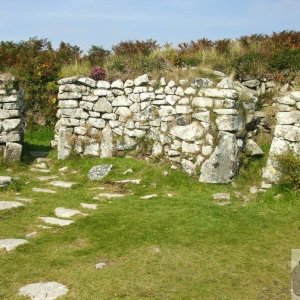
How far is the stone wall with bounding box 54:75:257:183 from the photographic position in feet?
34.6

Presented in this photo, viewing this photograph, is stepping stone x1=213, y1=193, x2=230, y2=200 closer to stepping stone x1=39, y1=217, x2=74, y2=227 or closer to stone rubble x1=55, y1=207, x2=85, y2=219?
stone rubble x1=55, y1=207, x2=85, y2=219

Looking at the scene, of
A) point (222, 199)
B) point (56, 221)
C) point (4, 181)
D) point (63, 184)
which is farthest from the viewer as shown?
point (63, 184)

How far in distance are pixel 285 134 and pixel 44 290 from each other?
6.38 meters

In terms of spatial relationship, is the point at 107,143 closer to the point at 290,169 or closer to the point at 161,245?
the point at 290,169

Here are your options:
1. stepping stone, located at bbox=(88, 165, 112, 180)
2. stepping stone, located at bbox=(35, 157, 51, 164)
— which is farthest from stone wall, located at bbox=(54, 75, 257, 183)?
stepping stone, located at bbox=(88, 165, 112, 180)

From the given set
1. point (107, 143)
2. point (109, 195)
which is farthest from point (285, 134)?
point (107, 143)

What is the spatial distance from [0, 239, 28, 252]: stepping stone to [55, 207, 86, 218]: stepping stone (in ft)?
4.65

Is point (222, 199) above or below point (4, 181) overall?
below

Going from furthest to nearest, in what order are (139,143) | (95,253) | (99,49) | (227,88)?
(99,49) < (139,143) < (227,88) < (95,253)

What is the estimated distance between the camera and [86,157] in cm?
1263

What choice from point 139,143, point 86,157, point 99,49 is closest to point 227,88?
point 139,143

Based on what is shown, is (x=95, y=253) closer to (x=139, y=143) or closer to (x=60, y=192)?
(x=60, y=192)

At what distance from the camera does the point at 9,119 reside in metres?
12.5

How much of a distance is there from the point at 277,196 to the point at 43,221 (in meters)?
4.54
